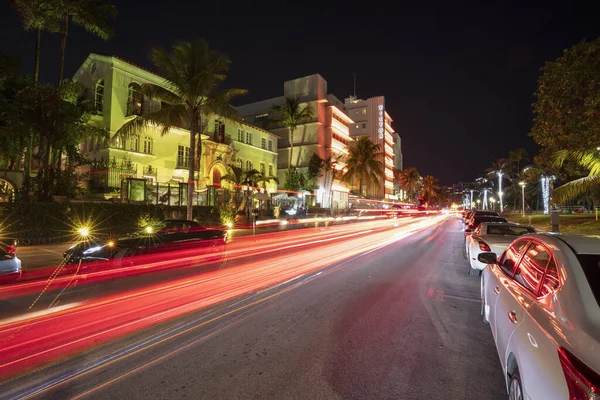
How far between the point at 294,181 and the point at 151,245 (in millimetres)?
36534

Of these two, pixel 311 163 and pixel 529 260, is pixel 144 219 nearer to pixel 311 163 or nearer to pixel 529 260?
pixel 529 260

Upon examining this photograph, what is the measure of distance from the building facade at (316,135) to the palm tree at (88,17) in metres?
29.6

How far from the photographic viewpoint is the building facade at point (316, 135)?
5159cm

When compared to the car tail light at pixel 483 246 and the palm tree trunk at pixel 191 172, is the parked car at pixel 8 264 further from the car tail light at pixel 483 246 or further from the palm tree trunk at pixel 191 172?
the palm tree trunk at pixel 191 172

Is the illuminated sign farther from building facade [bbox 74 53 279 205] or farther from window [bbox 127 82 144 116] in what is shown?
window [bbox 127 82 144 116]

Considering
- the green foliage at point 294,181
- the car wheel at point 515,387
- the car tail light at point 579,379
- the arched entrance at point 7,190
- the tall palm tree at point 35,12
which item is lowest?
the car wheel at point 515,387

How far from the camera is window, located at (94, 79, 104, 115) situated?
25.7m

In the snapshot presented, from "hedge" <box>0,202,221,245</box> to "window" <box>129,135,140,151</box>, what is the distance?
799 centimetres

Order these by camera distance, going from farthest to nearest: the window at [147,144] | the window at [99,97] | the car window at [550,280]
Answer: the window at [147,144] < the window at [99,97] < the car window at [550,280]

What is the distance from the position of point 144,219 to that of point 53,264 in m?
9.46

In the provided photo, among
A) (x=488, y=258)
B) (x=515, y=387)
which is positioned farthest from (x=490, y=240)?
(x=515, y=387)

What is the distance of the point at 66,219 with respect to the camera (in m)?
16.3

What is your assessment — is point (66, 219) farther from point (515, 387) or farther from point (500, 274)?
point (515, 387)

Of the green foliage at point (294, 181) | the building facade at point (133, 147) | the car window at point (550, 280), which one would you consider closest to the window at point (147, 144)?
the building facade at point (133, 147)
